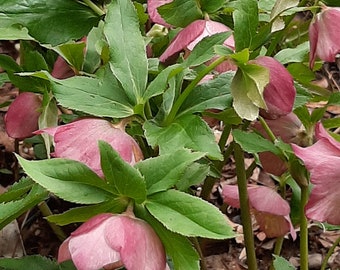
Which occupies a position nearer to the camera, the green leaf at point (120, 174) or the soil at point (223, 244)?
the green leaf at point (120, 174)

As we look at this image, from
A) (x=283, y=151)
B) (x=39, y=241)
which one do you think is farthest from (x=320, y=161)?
(x=39, y=241)

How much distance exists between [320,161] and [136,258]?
24cm

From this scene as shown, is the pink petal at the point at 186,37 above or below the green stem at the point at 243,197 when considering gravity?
above

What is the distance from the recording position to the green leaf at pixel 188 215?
692mm

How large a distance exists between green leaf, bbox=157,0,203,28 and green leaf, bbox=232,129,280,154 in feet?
0.50

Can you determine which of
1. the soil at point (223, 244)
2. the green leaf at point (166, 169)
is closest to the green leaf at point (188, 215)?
the green leaf at point (166, 169)

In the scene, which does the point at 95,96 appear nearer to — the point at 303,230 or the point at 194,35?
the point at 194,35

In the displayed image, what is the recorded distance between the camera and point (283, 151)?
926mm

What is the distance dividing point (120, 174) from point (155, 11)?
0.31 meters

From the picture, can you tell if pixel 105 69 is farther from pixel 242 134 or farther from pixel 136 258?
pixel 136 258

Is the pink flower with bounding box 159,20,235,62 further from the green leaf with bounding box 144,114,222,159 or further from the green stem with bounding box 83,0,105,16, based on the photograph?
the green stem with bounding box 83,0,105,16

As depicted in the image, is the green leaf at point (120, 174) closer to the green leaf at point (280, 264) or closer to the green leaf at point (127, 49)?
the green leaf at point (127, 49)

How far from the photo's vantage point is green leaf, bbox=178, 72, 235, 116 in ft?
2.79

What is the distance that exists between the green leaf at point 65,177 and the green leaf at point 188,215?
0.06m
